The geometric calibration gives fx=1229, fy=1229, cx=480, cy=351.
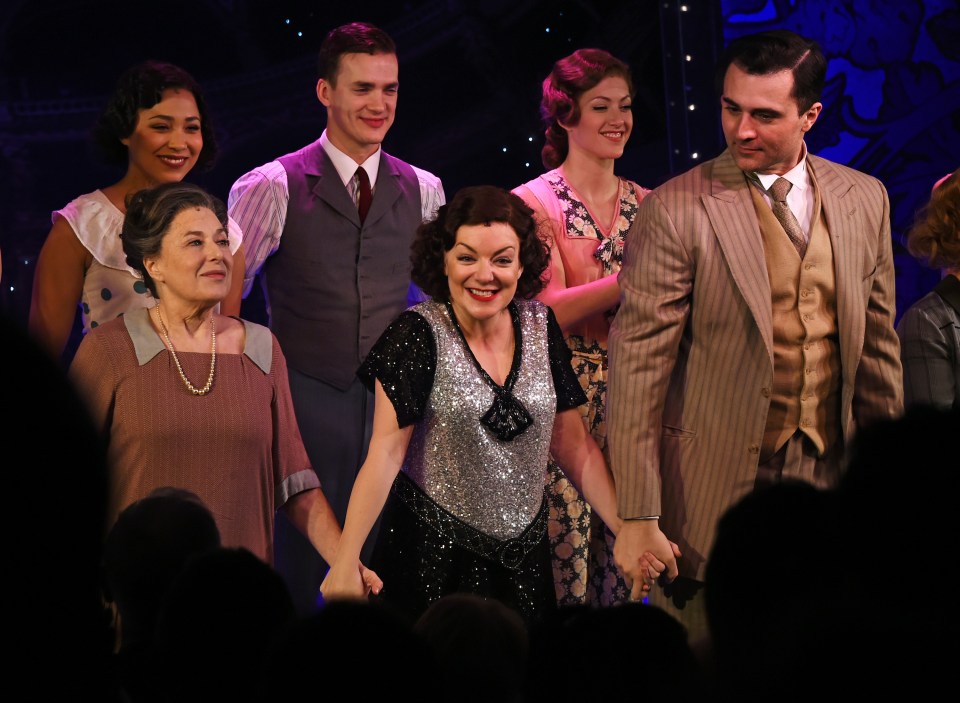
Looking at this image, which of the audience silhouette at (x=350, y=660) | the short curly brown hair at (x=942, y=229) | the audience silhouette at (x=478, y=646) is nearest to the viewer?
the audience silhouette at (x=350, y=660)

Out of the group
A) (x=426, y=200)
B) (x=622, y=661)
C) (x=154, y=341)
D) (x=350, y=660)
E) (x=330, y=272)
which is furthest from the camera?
(x=426, y=200)

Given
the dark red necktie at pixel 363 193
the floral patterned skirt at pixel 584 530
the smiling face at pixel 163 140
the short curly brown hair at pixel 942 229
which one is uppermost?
the smiling face at pixel 163 140

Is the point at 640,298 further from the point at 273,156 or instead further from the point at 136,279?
the point at 273,156

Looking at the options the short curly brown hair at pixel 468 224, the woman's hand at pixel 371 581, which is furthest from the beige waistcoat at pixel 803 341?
the woman's hand at pixel 371 581

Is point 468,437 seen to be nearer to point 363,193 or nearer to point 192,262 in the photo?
point 192,262

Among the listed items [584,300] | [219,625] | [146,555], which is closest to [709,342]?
[584,300]

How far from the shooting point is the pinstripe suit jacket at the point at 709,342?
257 centimetres

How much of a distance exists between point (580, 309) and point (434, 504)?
2.94 feet

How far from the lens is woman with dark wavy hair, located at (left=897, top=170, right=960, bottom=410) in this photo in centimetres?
307

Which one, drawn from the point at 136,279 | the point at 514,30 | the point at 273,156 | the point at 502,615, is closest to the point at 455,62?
the point at 514,30

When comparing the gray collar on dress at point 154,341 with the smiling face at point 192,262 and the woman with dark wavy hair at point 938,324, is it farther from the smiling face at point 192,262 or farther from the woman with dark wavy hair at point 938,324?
the woman with dark wavy hair at point 938,324

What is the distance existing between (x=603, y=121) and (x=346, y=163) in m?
0.79

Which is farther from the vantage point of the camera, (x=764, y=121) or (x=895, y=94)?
(x=895, y=94)

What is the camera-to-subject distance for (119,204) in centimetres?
347
